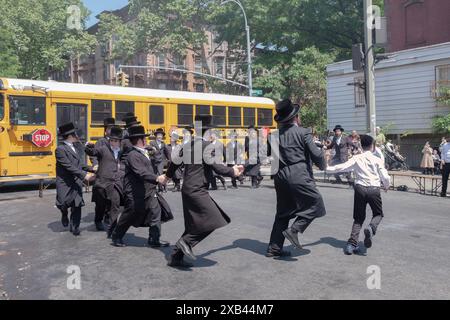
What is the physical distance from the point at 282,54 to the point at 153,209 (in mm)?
30298

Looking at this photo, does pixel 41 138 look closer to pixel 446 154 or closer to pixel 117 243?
pixel 117 243

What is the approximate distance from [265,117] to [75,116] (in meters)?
9.13

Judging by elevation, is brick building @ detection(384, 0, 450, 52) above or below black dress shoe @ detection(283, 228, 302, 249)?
above

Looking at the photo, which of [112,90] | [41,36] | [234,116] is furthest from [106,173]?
[41,36]

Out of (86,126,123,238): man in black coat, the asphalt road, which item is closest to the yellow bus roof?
the asphalt road

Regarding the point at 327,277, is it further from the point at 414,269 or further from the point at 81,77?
the point at 81,77

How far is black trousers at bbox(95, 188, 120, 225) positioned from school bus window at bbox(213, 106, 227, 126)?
11079 mm

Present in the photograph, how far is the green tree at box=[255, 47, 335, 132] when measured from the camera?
3120 cm

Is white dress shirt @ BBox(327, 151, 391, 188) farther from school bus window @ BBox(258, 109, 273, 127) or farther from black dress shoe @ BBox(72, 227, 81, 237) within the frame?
school bus window @ BBox(258, 109, 273, 127)

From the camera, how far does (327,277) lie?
548cm

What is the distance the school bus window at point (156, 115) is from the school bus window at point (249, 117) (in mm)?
4370

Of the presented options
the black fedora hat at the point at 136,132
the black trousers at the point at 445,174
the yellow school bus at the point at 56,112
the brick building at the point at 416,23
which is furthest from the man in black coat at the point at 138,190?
the brick building at the point at 416,23

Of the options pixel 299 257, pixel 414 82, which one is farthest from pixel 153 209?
pixel 414 82

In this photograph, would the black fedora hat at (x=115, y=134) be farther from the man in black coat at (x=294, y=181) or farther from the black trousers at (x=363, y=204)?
the black trousers at (x=363, y=204)
